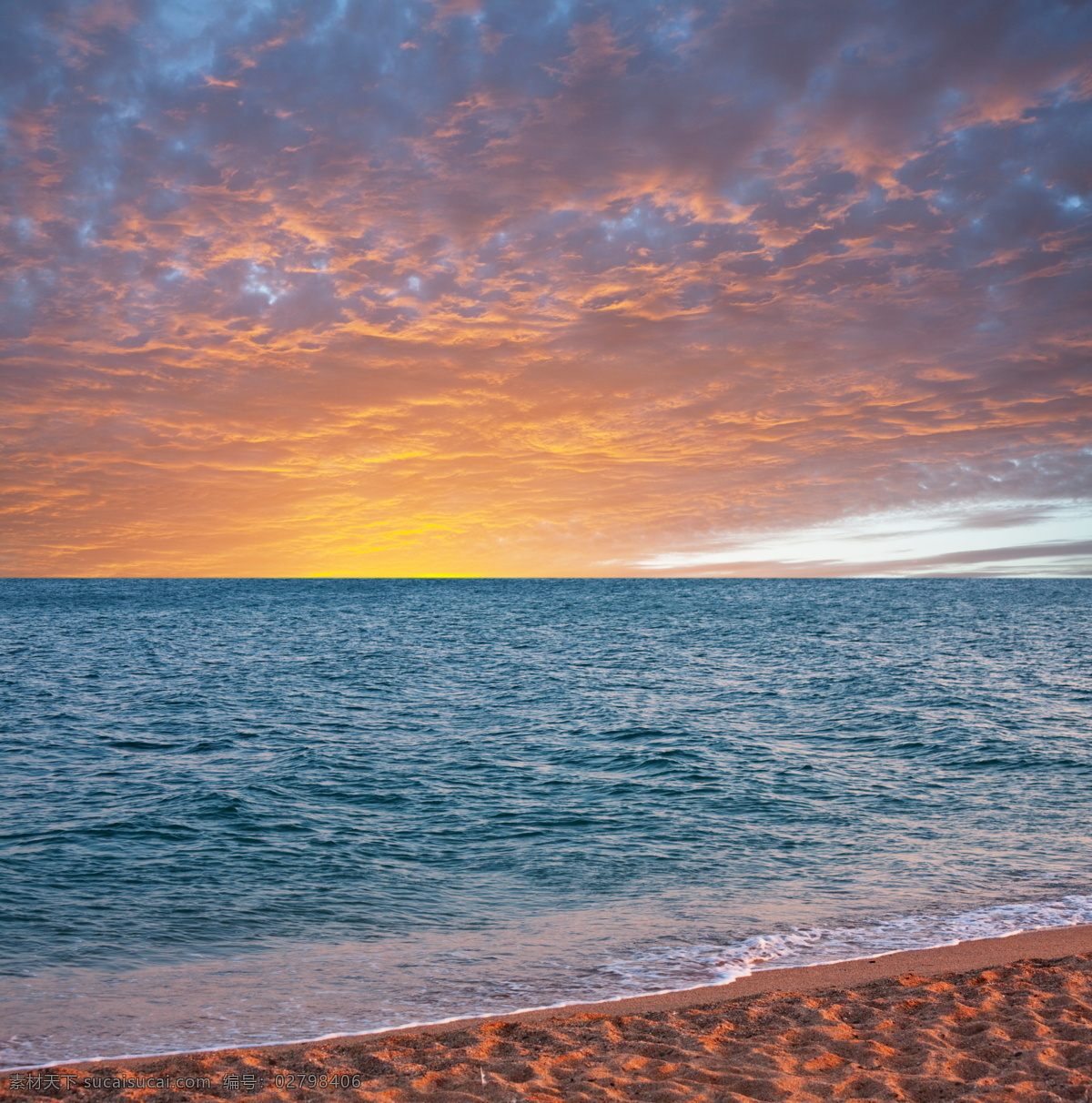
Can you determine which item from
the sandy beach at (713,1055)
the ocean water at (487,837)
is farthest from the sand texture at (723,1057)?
the ocean water at (487,837)

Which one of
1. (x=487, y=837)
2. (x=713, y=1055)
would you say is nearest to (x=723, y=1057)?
(x=713, y=1055)

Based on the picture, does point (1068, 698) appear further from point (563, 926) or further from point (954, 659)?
point (563, 926)

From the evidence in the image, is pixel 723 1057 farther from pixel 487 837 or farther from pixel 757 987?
pixel 487 837

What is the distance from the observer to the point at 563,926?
10344 millimetres

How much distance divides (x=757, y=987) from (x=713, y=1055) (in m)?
1.90

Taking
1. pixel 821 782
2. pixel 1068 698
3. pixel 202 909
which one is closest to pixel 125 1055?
pixel 202 909

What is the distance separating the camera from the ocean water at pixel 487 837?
8.76 m

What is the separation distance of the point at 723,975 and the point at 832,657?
3810 centimetres

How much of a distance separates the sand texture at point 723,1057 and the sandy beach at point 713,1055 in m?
0.02

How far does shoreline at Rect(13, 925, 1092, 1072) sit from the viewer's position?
7023 mm

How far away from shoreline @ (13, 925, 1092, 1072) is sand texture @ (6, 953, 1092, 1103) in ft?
0.23

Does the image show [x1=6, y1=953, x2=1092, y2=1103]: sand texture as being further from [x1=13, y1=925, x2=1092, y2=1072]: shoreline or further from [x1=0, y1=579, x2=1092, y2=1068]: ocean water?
[x1=0, y1=579, x2=1092, y2=1068]: ocean water

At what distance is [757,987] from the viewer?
328 inches

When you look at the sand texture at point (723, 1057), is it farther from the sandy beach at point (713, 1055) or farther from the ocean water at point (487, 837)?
the ocean water at point (487, 837)
